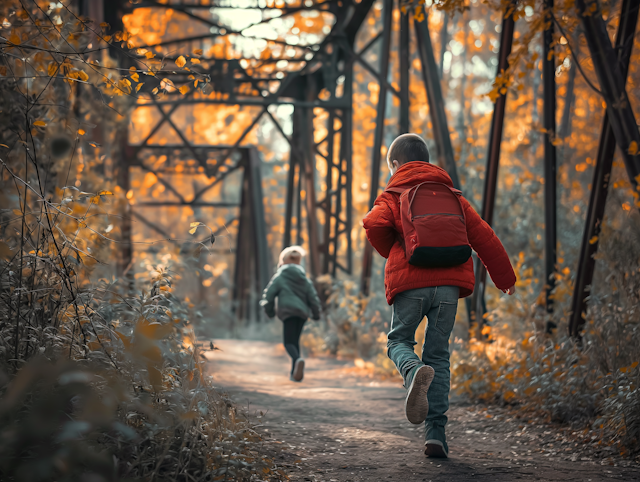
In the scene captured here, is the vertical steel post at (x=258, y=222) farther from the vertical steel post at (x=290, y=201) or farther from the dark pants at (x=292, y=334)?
the dark pants at (x=292, y=334)

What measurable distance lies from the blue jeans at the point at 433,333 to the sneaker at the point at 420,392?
20 cm

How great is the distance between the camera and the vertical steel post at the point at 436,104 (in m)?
6.79

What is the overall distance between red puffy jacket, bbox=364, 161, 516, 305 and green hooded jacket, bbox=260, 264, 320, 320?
3189mm

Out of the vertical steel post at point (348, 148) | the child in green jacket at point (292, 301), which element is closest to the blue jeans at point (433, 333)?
the child in green jacket at point (292, 301)

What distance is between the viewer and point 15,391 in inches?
62.9

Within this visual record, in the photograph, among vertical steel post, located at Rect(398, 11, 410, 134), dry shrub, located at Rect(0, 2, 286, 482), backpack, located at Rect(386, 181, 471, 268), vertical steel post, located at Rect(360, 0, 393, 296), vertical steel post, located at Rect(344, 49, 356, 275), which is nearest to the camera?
dry shrub, located at Rect(0, 2, 286, 482)

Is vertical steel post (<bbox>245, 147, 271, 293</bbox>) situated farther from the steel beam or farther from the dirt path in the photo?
the dirt path

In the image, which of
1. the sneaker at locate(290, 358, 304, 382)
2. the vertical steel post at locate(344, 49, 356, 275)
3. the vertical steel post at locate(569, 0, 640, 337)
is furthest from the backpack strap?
the vertical steel post at locate(344, 49, 356, 275)

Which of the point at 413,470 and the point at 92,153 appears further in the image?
the point at 92,153

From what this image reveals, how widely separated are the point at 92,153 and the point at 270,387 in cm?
451

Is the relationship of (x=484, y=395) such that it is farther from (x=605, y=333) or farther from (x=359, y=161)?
(x=359, y=161)

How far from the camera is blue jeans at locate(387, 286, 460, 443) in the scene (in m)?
3.14

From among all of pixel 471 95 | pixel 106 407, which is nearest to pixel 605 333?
pixel 106 407

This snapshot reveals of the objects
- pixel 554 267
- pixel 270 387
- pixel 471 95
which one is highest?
pixel 471 95
